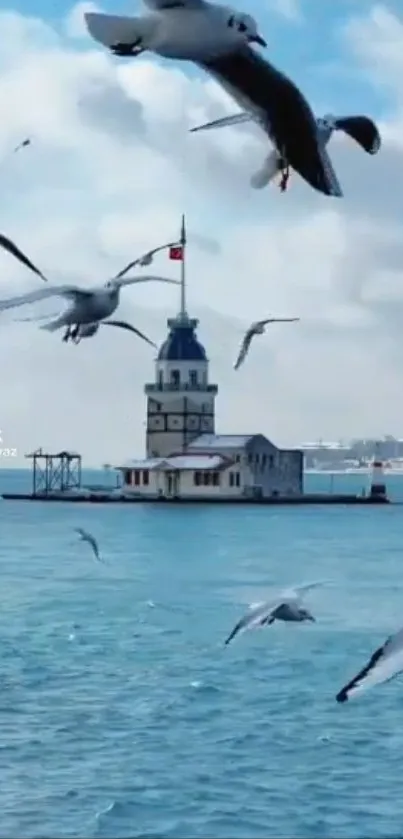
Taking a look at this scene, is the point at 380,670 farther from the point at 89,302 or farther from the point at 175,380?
the point at 175,380

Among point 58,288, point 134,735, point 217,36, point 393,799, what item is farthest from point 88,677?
point 217,36

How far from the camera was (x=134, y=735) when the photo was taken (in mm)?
18375

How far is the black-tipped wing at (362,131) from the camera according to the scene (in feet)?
13.6

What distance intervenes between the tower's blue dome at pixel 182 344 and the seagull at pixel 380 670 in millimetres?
73368

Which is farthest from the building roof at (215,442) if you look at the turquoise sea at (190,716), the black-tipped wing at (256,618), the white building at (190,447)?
the black-tipped wing at (256,618)

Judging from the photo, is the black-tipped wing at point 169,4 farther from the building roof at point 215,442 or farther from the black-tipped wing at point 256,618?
the building roof at point 215,442

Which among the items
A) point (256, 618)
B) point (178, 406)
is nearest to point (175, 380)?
point (178, 406)

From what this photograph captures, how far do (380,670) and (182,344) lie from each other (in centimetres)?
7461

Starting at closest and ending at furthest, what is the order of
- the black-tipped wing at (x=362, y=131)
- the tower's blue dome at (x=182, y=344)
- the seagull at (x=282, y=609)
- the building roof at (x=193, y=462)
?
the black-tipped wing at (x=362, y=131), the seagull at (x=282, y=609), the tower's blue dome at (x=182, y=344), the building roof at (x=193, y=462)

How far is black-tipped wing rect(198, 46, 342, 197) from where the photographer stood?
3.60m

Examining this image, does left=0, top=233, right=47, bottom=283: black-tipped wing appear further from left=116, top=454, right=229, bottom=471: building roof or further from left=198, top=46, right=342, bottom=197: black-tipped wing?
left=116, top=454, right=229, bottom=471: building roof

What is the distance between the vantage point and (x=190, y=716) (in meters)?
19.8

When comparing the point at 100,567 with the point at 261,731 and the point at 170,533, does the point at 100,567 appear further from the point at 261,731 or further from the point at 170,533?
the point at 261,731

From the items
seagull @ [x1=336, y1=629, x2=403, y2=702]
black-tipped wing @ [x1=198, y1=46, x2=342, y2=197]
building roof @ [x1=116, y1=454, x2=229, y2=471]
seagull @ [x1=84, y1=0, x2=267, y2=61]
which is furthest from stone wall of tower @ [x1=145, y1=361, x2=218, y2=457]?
seagull @ [x1=84, y1=0, x2=267, y2=61]
